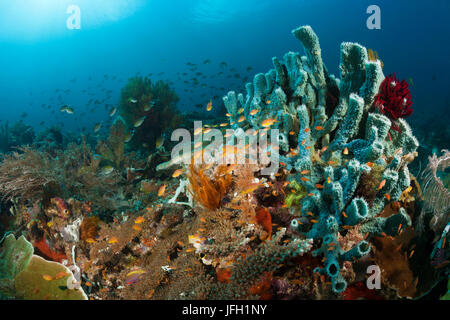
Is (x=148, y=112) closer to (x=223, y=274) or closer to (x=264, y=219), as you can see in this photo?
(x=264, y=219)

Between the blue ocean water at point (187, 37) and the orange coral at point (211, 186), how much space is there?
209 ft

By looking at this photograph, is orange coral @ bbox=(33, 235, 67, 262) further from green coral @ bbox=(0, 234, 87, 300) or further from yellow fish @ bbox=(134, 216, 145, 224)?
yellow fish @ bbox=(134, 216, 145, 224)

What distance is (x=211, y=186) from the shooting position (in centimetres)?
333

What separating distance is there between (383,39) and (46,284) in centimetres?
12676

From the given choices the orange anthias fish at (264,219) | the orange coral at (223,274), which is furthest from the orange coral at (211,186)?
the orange coral at (223,274)

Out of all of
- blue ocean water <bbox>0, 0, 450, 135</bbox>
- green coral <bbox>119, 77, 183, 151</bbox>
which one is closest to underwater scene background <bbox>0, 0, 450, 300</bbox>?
green coral <bbox>119, 77, 183, 151</bbox>

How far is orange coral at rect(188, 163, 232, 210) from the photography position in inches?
129

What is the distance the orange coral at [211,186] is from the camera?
3287 millimetres

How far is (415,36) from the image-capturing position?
89750 mm

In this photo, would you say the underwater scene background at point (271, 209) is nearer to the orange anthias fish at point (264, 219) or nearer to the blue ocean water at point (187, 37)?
the orange anthias fish at point (264, 219)

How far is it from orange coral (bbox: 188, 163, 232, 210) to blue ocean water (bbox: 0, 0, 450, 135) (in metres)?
63.6

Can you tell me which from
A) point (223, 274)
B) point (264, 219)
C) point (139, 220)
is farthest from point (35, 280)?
point (264, 219)

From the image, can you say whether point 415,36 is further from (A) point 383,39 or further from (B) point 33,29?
(B) point 33,29
